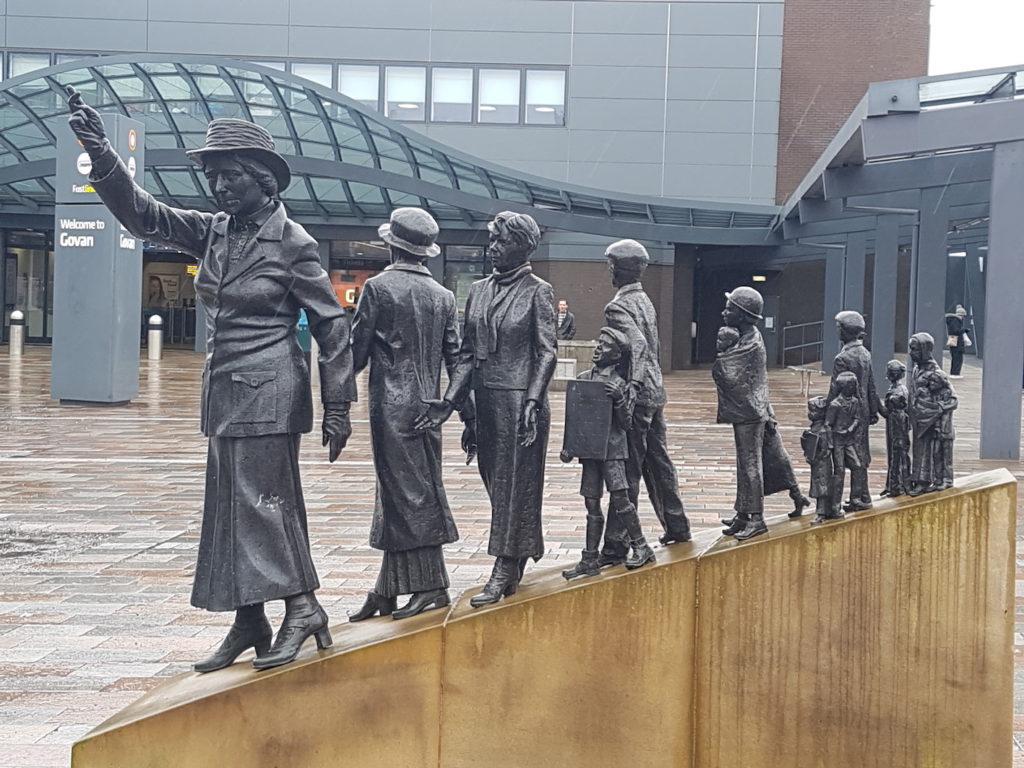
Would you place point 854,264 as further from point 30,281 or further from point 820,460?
point 30,281

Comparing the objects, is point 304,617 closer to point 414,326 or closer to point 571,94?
point 414,326

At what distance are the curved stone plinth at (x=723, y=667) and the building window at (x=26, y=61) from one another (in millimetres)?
33429

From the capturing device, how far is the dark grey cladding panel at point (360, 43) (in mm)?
33844

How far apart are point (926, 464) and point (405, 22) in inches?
1219

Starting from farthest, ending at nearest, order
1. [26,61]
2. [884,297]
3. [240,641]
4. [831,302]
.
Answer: [26,61] < [831,302] < [884,297] < [240,641]

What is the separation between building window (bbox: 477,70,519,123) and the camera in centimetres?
3394

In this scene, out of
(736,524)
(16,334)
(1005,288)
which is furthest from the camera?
(16,334)

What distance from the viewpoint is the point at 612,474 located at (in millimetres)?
4785

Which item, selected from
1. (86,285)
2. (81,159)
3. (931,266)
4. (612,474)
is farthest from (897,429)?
(81,159)

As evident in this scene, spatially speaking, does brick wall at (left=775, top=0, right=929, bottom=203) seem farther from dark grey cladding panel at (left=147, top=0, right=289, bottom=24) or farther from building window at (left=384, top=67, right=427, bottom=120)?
dark grey cladding panel at (left=147, top=0, right=289, bottom=24)

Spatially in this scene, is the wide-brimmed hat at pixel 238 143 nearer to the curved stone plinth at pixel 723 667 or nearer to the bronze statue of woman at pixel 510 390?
the bronze statue of woman at pixel 510 390

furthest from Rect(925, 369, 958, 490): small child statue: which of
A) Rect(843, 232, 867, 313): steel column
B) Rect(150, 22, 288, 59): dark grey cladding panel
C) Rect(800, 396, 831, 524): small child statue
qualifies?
Rect(150, 22, 288, 59): dark grey cladding panel

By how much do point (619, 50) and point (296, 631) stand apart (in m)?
31.2

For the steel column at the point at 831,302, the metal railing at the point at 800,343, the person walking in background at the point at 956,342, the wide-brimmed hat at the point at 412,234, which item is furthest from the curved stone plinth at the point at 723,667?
the metal railing at the point at 800,343
